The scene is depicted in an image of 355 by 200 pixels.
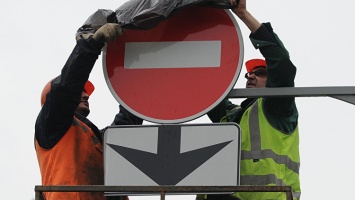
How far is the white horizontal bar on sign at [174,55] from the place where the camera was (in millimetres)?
5832

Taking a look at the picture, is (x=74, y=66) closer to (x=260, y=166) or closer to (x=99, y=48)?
(x=99, y=48)

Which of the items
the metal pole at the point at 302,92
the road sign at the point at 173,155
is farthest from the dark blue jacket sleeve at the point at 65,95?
the metal pole at the point at 302,92

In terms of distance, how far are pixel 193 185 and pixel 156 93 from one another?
2.26 ft

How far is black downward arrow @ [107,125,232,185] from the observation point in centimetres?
554

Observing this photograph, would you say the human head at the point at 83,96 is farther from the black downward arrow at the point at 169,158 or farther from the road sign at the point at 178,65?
the black downward arrow at the point at 169,158

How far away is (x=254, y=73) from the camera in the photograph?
7.47 metres

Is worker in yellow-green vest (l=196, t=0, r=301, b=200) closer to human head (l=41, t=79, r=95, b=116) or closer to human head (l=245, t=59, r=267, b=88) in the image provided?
human head (l=245, t=59, r=267, b=88)

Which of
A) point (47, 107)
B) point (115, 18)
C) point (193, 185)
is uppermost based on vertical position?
point (115, 18)

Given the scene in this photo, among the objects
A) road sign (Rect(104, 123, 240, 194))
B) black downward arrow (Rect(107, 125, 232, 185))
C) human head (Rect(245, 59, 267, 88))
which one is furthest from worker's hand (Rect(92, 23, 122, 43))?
human head (Rect(245, 59, 267, 88))

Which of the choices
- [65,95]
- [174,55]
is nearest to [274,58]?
[174,55]

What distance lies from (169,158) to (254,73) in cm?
206

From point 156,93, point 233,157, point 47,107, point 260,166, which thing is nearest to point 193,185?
point 233,157

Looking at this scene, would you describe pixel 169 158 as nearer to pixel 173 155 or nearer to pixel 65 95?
pixel 173 155

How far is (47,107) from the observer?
261 inches
